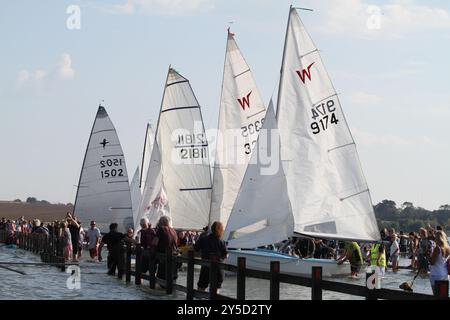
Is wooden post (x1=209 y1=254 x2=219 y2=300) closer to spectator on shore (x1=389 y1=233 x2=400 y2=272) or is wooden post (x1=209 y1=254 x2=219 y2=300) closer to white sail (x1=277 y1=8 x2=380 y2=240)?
white sail (x1=277 y1=8 x2=380 y2=240)

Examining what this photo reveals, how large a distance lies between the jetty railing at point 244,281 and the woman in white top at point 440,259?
7.04ft

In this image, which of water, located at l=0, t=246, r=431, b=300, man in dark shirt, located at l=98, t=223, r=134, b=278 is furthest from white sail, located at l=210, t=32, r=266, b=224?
man in dark shirt, located at l=98, t=223, r=134, b=278

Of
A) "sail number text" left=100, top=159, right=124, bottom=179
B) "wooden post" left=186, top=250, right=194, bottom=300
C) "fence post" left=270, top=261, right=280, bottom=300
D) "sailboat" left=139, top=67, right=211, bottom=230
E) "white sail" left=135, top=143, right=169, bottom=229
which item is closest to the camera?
"fence post" left=270, top=261, right=280, bottom=300

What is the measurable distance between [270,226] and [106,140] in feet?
61.5

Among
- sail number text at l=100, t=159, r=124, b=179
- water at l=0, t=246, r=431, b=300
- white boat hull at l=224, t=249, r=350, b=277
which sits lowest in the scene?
water at l=0, t=246, r=431, b=300

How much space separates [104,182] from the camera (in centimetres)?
4281

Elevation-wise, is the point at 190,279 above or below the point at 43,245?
below

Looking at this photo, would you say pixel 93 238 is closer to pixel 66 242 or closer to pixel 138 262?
pixel 66 242

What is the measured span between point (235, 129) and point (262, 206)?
949cm

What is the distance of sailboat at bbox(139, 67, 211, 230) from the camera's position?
36.0m

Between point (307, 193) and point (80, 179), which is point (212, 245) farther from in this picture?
point (80, 179)

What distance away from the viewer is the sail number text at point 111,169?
42.8 meters

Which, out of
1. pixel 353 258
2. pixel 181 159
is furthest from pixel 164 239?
pixel 181 159

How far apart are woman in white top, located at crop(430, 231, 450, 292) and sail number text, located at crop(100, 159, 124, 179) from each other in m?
28.5
